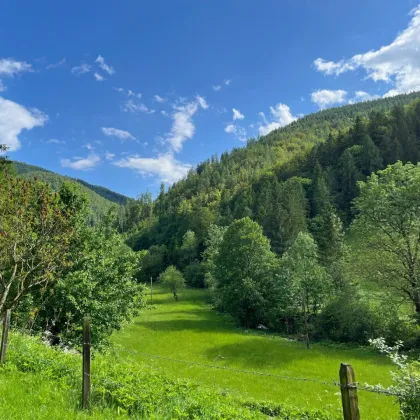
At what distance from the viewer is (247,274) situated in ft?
142

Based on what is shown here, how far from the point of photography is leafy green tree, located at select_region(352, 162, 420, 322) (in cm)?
2908

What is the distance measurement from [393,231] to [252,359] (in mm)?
17043

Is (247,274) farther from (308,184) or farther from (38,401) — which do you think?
(308,184)

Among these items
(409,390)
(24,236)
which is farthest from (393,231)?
(24,236)

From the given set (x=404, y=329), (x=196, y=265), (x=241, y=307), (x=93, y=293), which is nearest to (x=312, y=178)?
(x=196, y=265)

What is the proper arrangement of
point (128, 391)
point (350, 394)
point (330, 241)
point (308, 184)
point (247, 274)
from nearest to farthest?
1. point (350, 394)
2. point (128, 391)
3. point (247, 274)
4. point (330, 241)
5. point (308, 184)

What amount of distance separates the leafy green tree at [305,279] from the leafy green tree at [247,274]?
3545 millimetres

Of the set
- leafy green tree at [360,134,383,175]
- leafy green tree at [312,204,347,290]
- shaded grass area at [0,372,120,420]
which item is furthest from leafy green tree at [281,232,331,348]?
→ leafy green tree at [360,134,383,175]

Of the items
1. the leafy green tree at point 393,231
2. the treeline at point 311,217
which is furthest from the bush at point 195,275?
the leafy green tree at point 393,231

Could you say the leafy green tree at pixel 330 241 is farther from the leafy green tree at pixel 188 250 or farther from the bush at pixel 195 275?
the leafy green tree at pixel 188 250

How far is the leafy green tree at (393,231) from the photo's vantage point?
29078mm

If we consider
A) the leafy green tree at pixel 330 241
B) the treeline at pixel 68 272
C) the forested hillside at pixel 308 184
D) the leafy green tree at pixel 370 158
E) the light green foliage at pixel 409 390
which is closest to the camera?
the light green foliage at pixel 409 390

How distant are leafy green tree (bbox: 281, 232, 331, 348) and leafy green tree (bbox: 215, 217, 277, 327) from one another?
3545mm

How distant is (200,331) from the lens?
39.1 metres
